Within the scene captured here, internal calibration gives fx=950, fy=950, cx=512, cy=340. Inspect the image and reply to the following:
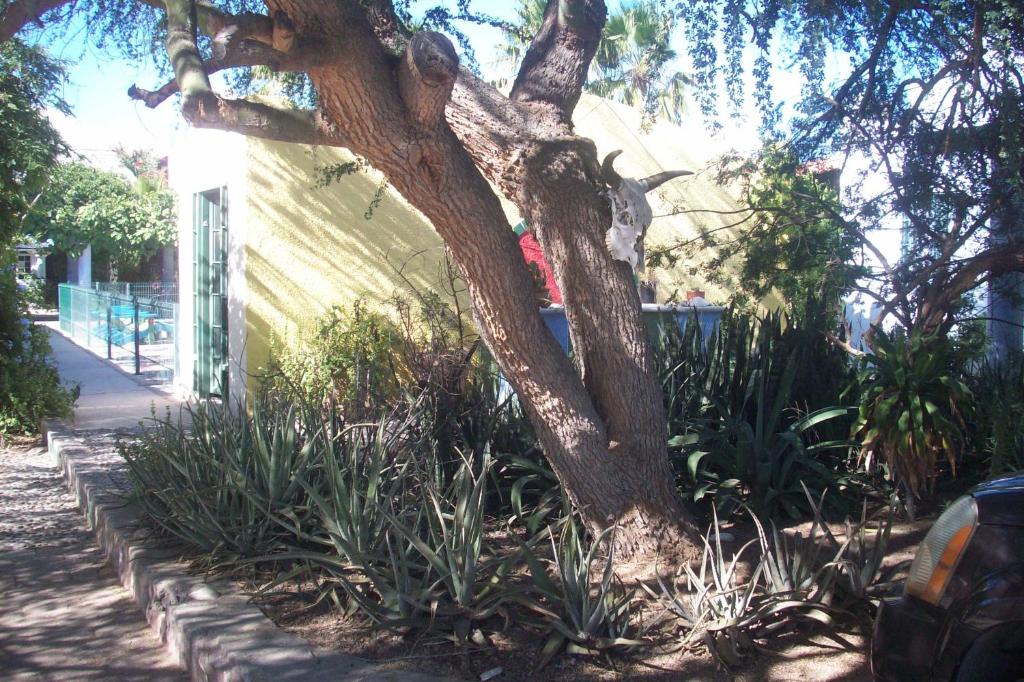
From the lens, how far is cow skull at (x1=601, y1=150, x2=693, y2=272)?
507cm

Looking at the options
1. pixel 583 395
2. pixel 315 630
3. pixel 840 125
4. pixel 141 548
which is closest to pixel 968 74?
pixel 840 125

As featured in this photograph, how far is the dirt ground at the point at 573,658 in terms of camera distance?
13.6 feet

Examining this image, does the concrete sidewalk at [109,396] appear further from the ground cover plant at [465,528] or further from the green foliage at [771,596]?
the green foliage at [771,596]

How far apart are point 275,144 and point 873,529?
7802 mm

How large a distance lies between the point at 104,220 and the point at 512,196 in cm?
2989

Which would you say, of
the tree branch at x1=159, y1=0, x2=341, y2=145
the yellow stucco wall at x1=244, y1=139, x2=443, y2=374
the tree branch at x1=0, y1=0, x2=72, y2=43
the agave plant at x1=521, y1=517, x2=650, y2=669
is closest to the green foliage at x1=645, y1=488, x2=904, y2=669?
the agave plant at x1=521, y1=517, x2=650, y2=669

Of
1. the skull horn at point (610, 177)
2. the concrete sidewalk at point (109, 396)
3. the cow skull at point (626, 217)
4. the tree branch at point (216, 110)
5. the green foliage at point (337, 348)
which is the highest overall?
the tree branch at point (216, 110)

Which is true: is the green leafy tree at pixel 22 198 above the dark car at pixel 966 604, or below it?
above

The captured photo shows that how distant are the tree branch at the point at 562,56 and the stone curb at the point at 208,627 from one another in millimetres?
3124

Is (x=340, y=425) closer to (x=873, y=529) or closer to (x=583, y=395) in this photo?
(x=583, y=395)

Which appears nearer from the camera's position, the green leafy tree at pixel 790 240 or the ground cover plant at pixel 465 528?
the ground cover plant at pixel 465 528

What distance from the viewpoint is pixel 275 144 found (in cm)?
1092

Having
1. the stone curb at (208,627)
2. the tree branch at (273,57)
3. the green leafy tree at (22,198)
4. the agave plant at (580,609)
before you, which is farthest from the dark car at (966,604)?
the green leafy tree at (22,198)

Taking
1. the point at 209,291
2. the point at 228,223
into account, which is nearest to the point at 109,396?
the point at 209,291
